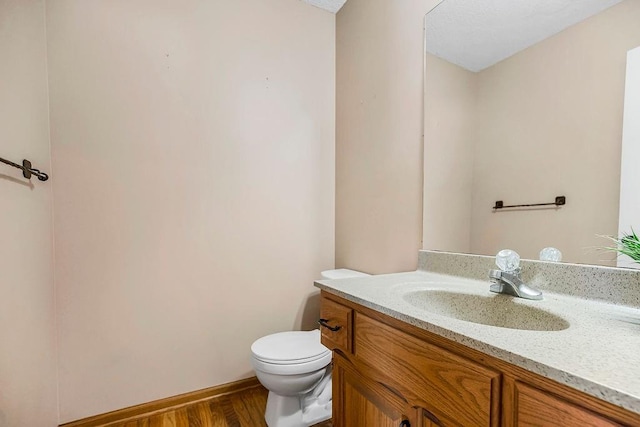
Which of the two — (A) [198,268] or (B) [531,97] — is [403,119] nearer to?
(B) [531,97]

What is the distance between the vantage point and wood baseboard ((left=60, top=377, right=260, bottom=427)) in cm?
156

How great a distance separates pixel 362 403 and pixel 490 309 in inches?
20.5

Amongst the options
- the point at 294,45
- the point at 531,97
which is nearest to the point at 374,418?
the point at 531,97

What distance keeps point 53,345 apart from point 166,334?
50 centimetres

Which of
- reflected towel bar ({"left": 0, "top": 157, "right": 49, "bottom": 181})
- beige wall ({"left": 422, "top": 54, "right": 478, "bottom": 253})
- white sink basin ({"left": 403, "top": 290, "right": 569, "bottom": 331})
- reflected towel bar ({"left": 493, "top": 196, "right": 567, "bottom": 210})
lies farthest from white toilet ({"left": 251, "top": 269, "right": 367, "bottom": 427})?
reflected towel bar ({"left": 0, "top": 157, "right": 49, "bottom": 181})

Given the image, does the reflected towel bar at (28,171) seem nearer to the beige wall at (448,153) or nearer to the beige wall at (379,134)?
the beige wall at (379,134)

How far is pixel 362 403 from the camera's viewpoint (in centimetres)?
98

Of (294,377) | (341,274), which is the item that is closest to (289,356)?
(294,377)

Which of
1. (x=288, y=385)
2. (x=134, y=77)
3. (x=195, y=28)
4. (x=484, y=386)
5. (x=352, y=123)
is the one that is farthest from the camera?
(x=352, y=123)

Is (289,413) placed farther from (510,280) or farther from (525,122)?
(525,122)

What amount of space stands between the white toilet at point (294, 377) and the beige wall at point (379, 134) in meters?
0.59

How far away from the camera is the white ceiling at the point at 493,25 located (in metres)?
0.99

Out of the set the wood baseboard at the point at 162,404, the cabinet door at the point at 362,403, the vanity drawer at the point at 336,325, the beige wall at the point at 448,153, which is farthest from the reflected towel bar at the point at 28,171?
the beige wall at the point at 448,153

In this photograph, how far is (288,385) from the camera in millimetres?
1456
